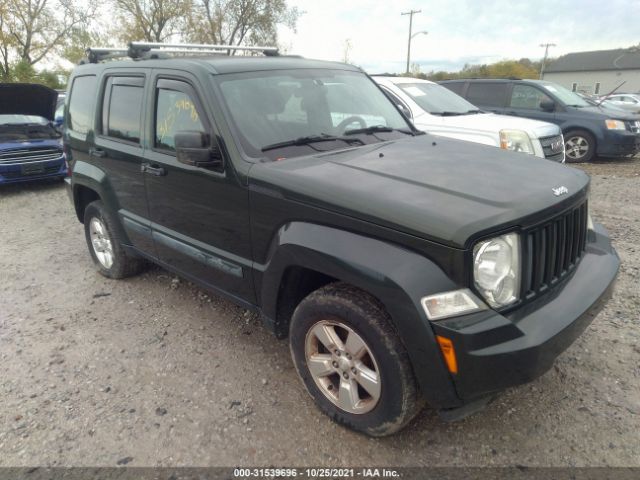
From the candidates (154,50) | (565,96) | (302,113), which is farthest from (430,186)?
(565,96)

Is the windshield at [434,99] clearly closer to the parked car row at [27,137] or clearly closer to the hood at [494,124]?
the hood at [494,124]

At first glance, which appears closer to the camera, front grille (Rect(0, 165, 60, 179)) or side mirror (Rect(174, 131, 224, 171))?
side mirror (Rect(174, 131, 224, 171))

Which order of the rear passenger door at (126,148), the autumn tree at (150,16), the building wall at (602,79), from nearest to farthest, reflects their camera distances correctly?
the rear passenger door at (126,148)
the autumn tree at (150,16)
the building wall at (602,79)

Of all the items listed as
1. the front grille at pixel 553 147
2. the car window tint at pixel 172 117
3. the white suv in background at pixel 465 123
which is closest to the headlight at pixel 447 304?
the car window tint at pixel 172 117

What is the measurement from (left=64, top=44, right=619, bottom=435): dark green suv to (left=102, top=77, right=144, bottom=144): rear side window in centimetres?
2

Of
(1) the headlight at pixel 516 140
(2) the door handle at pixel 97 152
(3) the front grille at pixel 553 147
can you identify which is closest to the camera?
(2) the door handle at pixel 97 152

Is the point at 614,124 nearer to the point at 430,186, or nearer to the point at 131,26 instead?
the point at 430,186

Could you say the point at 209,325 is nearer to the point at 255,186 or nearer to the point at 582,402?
the point at 255,186

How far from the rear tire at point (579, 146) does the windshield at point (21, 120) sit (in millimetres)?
10684

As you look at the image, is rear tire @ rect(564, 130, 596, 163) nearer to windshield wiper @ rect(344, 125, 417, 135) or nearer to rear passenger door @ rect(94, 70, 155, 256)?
windshield wiper @ rect(344, 125, 417, 135)

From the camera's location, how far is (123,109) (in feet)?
11.9

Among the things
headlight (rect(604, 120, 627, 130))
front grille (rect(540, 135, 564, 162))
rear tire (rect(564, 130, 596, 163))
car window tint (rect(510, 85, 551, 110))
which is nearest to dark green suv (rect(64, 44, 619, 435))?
front grille (rect(540, 135, 564, 162))

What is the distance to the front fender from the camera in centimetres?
191

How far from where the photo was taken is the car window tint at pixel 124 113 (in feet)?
11.3
